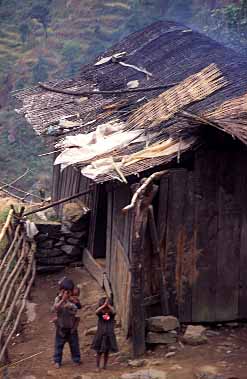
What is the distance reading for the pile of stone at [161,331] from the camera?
6.92 metres

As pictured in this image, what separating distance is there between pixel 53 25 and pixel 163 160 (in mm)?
28217

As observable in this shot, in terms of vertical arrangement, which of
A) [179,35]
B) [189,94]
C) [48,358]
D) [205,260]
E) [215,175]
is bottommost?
[48,358]

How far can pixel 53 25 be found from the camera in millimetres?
33562

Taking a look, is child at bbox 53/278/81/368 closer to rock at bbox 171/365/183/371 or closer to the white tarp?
rock at bbox 171/365/183/371

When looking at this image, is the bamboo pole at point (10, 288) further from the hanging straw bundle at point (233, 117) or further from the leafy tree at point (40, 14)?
the leafy tree at point (40, 14)

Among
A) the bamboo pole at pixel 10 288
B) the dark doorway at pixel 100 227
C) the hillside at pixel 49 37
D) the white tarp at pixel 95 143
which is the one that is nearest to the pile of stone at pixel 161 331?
the bamboo pole at pixel 10 288

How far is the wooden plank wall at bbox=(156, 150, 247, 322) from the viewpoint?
7.19m

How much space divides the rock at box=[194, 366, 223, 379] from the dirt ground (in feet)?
0.17

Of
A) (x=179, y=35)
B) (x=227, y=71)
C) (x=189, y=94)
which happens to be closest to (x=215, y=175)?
(x=189, y=94)

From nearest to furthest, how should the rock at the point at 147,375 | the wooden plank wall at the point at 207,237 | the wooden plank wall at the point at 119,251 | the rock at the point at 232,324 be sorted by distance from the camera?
the rock at the point at 147,375 → the wooden plank wall at the point at 207,237 → the rock at the point at 232,324 → the wooden plank wall at the point at 119,251

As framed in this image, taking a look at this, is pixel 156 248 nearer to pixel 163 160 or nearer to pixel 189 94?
pixel 163 160

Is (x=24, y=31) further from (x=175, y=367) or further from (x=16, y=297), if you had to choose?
(x=175, y=367)

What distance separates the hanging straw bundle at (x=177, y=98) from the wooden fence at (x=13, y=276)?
2.58 m

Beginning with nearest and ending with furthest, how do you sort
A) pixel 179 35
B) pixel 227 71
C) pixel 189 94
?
1. pixel 189 94
2. pixel 227 71
3. pixel 179 35
